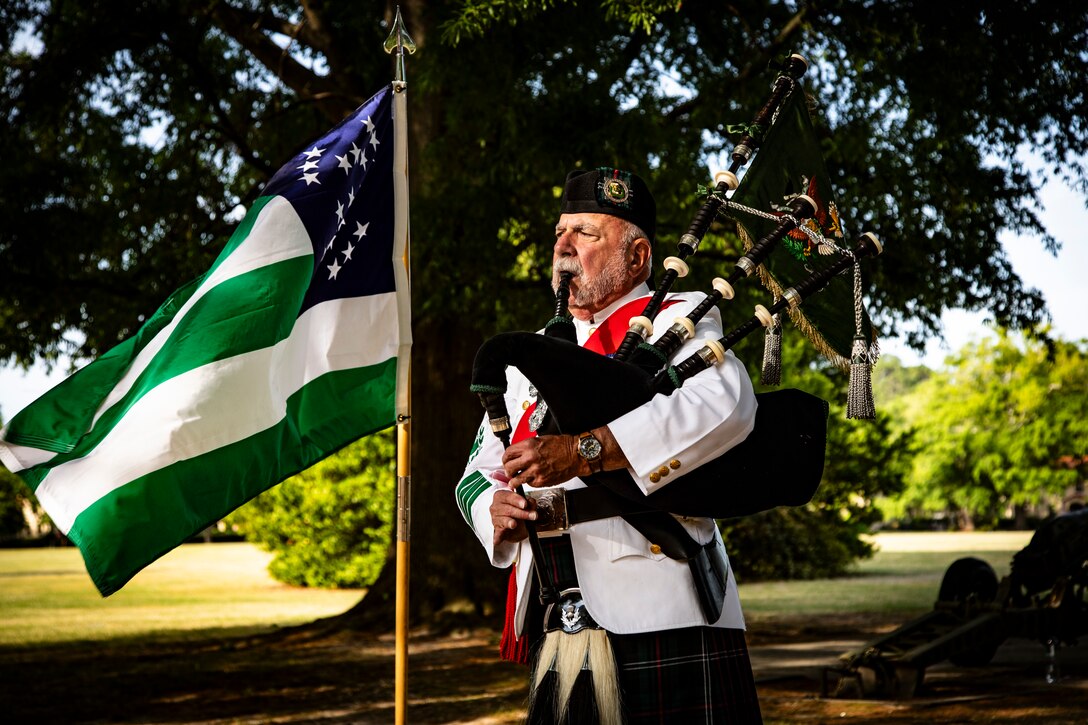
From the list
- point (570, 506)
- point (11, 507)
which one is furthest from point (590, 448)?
point (11, 507)

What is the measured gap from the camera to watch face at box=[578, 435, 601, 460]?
8.14 ft

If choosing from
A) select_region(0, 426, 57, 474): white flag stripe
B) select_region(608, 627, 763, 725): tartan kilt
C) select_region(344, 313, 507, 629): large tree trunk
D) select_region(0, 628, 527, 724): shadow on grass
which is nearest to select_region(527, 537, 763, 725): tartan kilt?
select_region(608, 627, 763, 725): tartan kilt

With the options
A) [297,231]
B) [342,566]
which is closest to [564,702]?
[297,231]

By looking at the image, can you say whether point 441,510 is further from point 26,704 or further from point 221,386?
point 221,386

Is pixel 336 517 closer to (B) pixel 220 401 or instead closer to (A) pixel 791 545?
(A) pixel 791 545

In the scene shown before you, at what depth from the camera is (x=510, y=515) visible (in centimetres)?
263

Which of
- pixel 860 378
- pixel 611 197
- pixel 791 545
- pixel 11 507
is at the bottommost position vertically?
pixel 791 545

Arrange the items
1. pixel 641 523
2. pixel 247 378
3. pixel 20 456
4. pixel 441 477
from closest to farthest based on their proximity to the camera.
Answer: pixel 641 523 → pixel 20 456 → pixel 247 378 → pixel 441 477

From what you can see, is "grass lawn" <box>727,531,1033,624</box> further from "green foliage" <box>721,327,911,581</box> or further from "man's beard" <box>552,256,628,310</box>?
"man's beard" <box>552,256,628,310</box>

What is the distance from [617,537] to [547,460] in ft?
0.99

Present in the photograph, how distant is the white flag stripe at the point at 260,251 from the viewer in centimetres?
340

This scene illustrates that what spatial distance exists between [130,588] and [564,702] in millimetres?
20045

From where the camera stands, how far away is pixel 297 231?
3.53 meters

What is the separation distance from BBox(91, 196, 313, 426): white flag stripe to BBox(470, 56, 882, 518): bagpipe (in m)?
1.11
